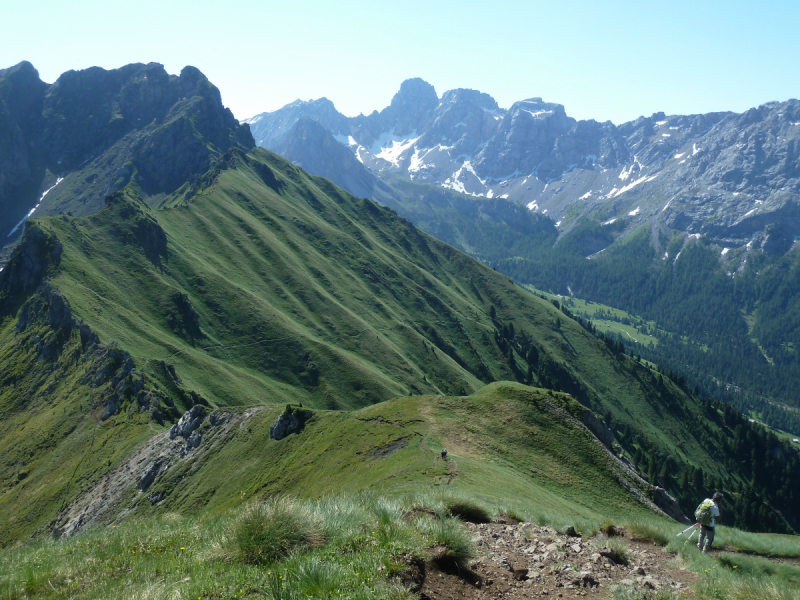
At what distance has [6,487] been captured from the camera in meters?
90.8

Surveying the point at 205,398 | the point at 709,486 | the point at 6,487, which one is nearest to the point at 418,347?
the point at 205,398

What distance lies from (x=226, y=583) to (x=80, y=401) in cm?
11581

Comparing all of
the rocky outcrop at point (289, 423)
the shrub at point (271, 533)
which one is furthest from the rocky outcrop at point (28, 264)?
the shrub at point (271, 533)

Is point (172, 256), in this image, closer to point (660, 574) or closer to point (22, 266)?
point (22, 266)

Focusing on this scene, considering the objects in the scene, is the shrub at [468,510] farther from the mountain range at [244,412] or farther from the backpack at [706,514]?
the backpack at [706,514]

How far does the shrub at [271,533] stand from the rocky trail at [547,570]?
303 centimetres

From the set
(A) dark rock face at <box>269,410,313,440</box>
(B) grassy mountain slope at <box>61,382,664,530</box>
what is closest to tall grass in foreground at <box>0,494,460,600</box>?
(B) grassy mountain slope at <box>61,382,664,530</box>

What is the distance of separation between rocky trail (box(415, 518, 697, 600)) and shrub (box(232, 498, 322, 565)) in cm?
303

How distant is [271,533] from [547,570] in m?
8.16

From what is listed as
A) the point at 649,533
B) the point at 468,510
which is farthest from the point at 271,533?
the point at 649,533

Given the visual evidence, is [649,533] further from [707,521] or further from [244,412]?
[244,412]

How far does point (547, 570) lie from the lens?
13.7 meters

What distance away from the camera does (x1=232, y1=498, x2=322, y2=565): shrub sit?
11.1 m

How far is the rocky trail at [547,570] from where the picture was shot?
37.9 ft
